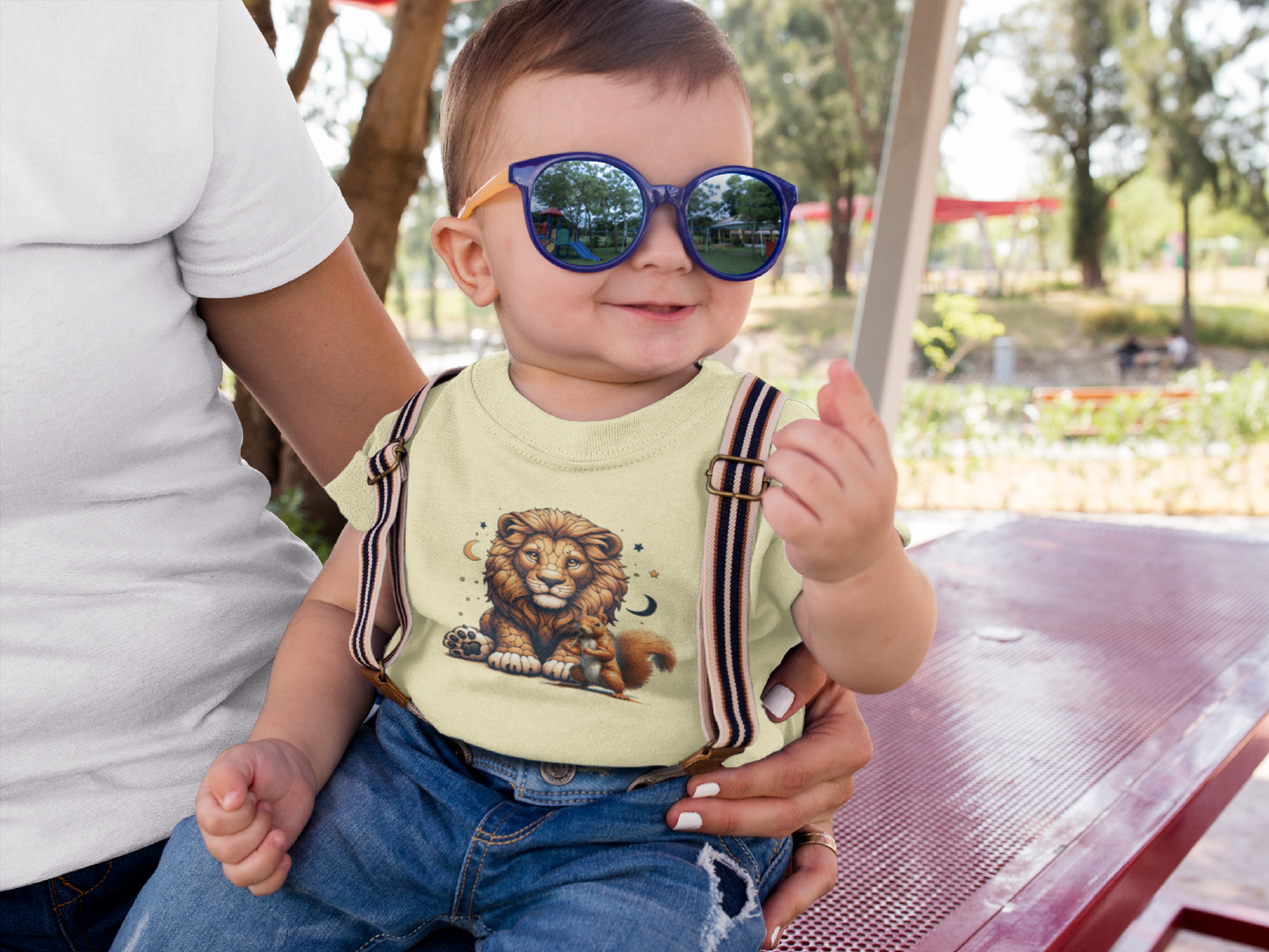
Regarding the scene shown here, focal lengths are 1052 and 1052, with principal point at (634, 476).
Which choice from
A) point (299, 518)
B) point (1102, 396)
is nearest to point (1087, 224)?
point (1102, 396)

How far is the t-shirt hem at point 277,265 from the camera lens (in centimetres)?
110

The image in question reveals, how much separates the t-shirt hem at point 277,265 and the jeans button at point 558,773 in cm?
59

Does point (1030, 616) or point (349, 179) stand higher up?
point (349, 179)

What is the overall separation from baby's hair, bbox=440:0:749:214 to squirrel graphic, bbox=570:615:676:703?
464 mm

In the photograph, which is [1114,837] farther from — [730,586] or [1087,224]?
[1087,224]

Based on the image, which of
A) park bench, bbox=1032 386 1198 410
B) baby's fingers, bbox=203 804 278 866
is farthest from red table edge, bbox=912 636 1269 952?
park bench, bbox=1032 386 1198 410

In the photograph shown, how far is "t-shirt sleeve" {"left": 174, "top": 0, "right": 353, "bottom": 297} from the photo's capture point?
1073mm

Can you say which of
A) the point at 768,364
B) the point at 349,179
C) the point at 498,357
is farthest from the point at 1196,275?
the point at 498,357

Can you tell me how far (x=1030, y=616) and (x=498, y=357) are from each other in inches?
70.4

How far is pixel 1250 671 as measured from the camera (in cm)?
205

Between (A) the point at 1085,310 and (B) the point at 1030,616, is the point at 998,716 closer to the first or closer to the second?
(B) the point at 1030,616

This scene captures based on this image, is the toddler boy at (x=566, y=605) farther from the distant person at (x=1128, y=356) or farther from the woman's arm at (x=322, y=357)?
the distant person at (x=1128, y=356)

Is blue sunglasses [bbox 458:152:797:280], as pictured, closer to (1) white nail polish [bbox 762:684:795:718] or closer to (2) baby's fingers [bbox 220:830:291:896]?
(1) white nail polish [bbox 762:684:795:718]

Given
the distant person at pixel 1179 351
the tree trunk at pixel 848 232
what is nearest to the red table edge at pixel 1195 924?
the distant person at pixel 1179 351
